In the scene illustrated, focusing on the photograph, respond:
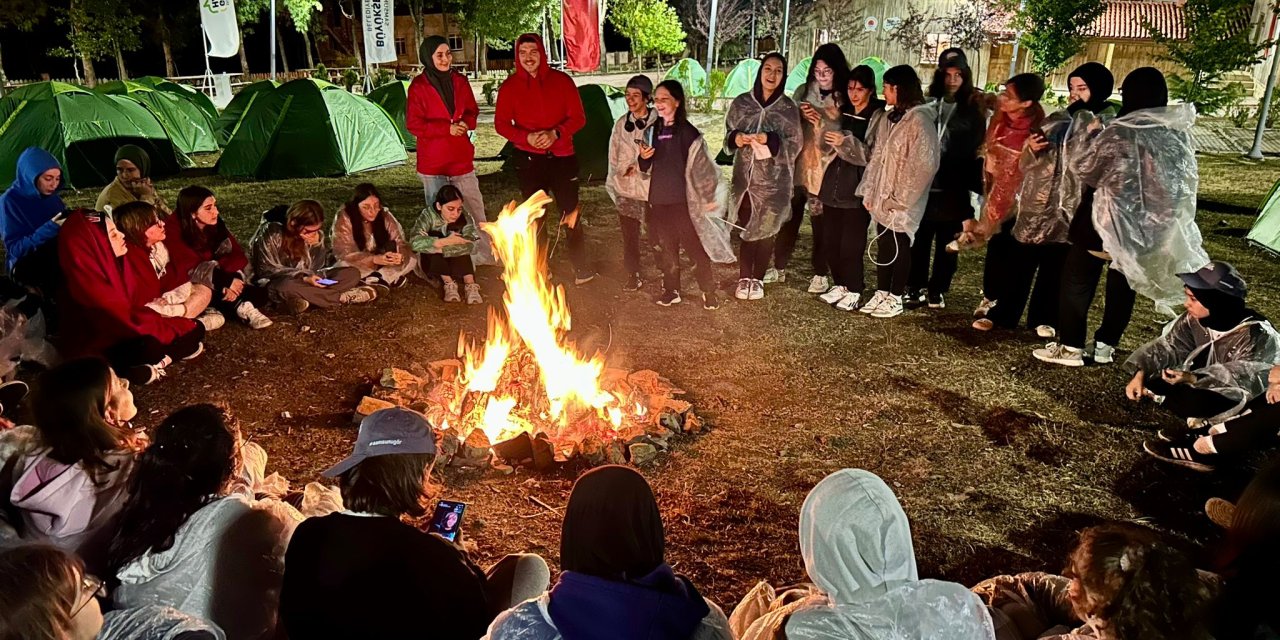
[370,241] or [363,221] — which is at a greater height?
[363,221]

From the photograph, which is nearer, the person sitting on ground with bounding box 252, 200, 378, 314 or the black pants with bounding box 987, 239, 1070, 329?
the black pants with bounding box 987, 239, 1070, 329

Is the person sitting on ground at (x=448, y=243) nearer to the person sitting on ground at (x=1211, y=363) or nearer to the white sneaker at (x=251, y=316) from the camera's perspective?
the white sneaker at (x=251, y=316)

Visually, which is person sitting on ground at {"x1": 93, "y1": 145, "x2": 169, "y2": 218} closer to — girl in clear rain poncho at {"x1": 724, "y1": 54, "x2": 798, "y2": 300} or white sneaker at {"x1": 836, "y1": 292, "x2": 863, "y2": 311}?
girl in clear rain poncho at {"x1": 724, "y1": 54, "x2": 798, "y2": 300}

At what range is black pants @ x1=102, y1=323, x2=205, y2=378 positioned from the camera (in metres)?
5.26

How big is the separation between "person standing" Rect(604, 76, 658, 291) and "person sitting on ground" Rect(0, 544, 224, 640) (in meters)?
5.24

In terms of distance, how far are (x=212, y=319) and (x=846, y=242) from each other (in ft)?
17.3

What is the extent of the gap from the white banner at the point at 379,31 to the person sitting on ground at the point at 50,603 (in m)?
18.3

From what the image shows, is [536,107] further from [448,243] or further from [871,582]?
[871,582]

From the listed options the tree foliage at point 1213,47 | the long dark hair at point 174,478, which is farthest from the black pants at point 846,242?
the tree foliage at point 1213,47

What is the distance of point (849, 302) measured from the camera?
684 cm

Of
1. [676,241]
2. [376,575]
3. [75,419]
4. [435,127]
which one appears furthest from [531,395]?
[435,127]

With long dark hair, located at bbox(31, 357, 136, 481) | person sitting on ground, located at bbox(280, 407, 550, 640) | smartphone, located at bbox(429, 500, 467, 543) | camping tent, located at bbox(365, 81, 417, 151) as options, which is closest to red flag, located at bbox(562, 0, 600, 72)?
camping tent, located at bbox(365, 81, 417, 151)

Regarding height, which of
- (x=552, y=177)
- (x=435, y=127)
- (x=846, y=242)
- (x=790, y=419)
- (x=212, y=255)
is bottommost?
(x=790, y=419)

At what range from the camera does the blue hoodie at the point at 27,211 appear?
596 centimetres
